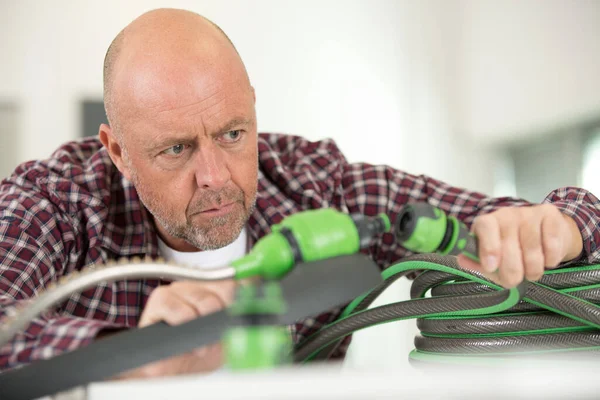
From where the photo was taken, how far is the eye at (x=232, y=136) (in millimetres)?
1085

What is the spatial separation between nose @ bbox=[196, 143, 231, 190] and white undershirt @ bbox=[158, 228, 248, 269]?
17 centimetres

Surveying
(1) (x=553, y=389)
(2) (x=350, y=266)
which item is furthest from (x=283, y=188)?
(1) (x=553, y=389)

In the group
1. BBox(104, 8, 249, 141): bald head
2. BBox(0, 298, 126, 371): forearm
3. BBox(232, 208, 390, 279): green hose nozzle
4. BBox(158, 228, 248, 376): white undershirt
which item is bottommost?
BBox(158, 228, 248, 376): white undershirt

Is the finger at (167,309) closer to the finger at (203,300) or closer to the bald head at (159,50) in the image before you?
the finger at (203,300)

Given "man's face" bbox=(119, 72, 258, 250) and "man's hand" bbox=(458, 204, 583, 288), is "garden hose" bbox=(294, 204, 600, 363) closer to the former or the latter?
"man's hand" bbox=(458, 204, 583, 288)

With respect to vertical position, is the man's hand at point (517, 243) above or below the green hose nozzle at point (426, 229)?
below

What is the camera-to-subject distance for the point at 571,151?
3307mm

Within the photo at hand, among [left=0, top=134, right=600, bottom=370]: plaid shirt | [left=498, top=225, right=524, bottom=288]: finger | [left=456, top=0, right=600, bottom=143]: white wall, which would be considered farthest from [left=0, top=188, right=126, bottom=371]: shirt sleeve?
[left=456, top=0, right=600, bottom=143]: white wall

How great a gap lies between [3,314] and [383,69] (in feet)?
11.5

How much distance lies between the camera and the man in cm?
104

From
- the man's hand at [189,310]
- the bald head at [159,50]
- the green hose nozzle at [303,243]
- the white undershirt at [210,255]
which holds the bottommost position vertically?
the white undershirt at [210,255]

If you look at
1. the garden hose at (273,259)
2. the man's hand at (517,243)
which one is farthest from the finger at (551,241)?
the garden hose at (273,259)

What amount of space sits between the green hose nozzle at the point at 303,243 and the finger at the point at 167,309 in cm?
9

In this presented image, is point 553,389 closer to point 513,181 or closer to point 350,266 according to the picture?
point 350,266
